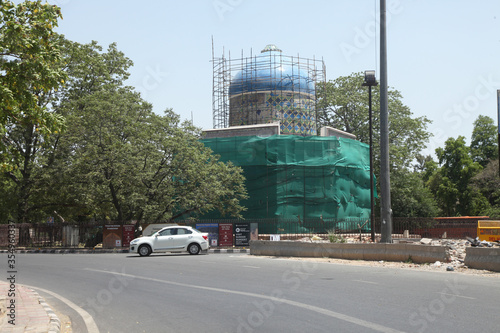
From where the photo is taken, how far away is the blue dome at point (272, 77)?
49.4m

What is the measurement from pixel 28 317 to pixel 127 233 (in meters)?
26.4

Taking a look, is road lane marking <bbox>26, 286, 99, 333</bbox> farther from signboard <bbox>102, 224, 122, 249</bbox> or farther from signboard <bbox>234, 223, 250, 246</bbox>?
signboard <bbox>102, 224, 122, 249</bbox>

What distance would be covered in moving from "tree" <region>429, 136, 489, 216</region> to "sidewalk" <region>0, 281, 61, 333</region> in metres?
56.6

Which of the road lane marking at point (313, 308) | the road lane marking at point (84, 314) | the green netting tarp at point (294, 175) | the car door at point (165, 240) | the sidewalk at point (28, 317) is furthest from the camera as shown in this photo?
the green netting tarp at point (294, 175)

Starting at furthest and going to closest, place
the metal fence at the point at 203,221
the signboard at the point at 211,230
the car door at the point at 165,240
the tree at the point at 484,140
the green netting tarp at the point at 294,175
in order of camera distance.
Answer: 1. the tree at the point at 484,140
2. the green netting tarp at the point at 294,175
3. the metal fence at the point at 203,221
4. the signboard at the point at 211,230
5. the car door at the point at 165,240

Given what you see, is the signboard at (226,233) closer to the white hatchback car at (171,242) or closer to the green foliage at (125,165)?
the green foliage at (125,165)

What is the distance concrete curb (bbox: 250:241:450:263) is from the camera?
18750 mm

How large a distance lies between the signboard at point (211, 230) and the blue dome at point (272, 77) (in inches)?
768

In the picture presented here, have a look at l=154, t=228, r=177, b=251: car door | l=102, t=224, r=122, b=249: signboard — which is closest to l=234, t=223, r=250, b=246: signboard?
l=154, t=228, r=177, b=251: car door

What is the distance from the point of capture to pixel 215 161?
39500 millimetres

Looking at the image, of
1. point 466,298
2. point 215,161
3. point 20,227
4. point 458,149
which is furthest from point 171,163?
point 458,149

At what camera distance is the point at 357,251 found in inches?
845

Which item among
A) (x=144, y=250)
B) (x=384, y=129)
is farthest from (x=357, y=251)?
(x=144, y=250)

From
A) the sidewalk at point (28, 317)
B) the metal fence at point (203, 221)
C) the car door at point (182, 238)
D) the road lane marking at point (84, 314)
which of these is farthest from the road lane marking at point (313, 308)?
the metal fence at point (203, 221)
